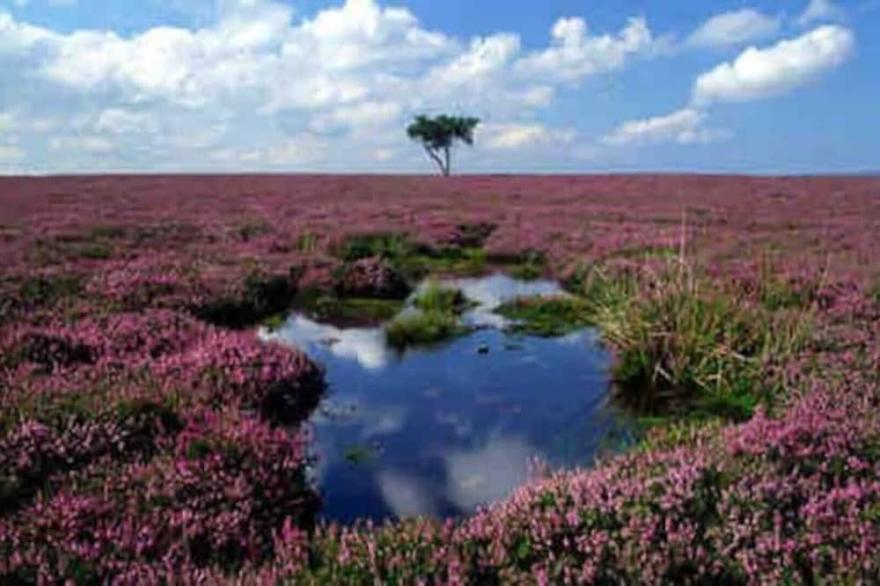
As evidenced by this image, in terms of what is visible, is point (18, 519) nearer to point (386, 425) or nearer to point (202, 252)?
point (386, 425)

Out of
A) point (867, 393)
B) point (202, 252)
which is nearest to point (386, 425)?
point (867, 393)

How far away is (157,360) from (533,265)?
51.8ft

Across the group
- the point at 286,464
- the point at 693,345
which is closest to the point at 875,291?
the point at 693,345

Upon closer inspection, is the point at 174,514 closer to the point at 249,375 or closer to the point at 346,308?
the point at 249,375

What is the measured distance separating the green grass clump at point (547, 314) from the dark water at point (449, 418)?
1.67 ft

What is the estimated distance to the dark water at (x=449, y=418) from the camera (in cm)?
905

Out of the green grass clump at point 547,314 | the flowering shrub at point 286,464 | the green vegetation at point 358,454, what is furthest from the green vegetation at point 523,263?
the green vegetation at point 358,454

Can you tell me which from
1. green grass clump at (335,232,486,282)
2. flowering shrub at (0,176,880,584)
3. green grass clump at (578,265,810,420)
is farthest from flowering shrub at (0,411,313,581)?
green grass clump at (335,232,486,282)

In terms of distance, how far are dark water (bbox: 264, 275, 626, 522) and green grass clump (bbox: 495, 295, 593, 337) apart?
1.67 ft

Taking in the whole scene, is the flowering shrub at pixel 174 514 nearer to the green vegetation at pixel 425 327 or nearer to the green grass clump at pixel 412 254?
the green vegetation at pixel 425 327

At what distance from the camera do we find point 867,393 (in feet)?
32.3

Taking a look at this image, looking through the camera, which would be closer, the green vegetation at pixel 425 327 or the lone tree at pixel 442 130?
the green vegetation at pixel 425 327

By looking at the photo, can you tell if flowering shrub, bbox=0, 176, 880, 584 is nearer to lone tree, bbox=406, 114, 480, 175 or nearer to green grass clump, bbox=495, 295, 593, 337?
green grass clump, bbox=495, 295, 593, 337

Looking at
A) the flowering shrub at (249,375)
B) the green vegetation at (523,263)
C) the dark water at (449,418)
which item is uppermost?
the flowering shrub at (249,375)
